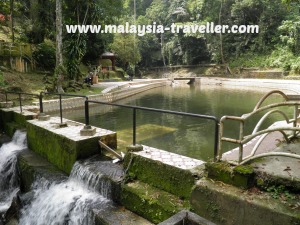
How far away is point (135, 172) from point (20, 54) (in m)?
14.5

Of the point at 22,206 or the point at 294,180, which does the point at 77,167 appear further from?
the point at 294,180

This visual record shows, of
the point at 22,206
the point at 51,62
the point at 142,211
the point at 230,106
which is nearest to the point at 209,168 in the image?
the point at 142,211

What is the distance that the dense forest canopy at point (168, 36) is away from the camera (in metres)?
18.0

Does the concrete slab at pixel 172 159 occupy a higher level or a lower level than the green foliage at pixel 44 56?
lower

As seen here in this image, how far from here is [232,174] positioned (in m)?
2.73

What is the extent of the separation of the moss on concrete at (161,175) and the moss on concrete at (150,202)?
0.08 meters

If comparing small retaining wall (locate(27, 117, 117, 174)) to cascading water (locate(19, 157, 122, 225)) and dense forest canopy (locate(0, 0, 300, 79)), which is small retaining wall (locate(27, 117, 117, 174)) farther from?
dense forest canopy (locate(0, 0, 300, 79))

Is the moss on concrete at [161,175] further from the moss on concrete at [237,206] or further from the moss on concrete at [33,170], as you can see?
the moss on concrete at [33,170]

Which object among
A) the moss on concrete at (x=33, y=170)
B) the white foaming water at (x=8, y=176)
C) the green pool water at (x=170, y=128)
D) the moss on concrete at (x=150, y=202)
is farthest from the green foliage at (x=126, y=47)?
the moss on concrete at (x=150, y=202)

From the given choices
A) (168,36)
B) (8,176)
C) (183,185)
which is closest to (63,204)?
(183,185)

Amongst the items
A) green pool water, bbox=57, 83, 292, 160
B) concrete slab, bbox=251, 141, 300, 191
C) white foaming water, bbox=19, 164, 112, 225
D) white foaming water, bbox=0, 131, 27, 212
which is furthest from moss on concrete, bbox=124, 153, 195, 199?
white foaming water, bbox=0, 131, 27, 212

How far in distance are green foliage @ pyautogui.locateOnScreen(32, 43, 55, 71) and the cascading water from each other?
585 inches

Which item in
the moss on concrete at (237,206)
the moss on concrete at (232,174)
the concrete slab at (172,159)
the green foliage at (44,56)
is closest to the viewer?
the moss on concrete at (237,206)

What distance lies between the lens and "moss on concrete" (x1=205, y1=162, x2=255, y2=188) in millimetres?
2635
